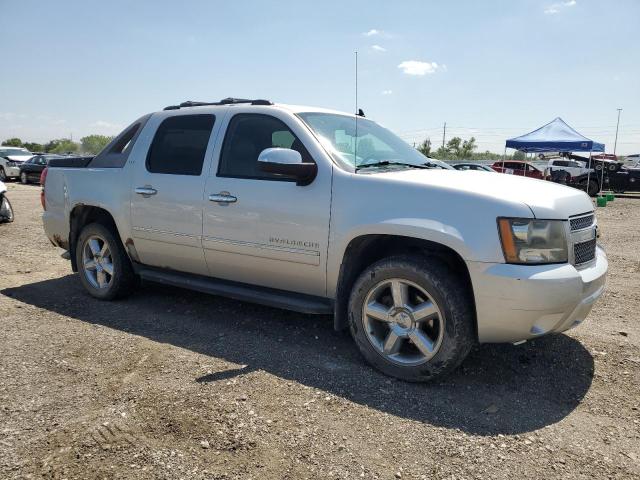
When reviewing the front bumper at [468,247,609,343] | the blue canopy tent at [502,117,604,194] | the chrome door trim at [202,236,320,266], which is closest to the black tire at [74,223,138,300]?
the chrome door trim at [202,236,320,266]

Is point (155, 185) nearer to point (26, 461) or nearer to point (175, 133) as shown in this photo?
point (175, 133)

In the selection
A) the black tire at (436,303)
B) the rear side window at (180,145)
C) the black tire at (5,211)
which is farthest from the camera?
the black tire at (5,211)

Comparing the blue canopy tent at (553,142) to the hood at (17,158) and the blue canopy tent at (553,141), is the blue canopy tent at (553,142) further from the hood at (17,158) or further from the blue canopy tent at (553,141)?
the hood at (17,158)

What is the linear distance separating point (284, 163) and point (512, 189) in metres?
1.49

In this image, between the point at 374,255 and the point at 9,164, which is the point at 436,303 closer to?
the point at 374,255

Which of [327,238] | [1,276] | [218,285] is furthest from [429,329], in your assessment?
[1,276]

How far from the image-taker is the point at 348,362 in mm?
3650

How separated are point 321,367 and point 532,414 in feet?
4.54

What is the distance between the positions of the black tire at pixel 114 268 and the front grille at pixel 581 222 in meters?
3.95

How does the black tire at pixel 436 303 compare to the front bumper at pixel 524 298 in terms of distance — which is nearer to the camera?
the front bumper at pixel 524 298

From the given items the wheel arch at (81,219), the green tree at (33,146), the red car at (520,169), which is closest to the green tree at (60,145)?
the green tree at (33,146)

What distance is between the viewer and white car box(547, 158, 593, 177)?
71.7ft

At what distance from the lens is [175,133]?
4.59 metres

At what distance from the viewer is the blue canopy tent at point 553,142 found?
18.8 meters
